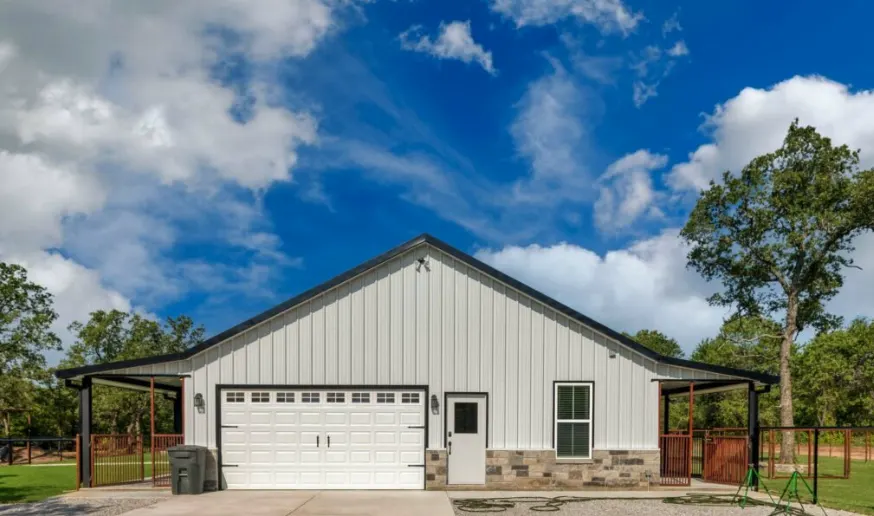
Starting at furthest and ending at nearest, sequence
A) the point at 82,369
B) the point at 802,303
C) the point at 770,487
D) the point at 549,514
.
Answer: the point at 802,303, the point at 770,487, the point at 82,369, the point at 549,514

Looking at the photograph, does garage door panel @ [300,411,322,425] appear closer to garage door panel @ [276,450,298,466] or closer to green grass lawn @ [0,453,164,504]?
garage door panel @ [276,450,298,466]

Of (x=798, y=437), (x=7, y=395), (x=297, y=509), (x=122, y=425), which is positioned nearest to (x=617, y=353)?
(x=297, y=509)

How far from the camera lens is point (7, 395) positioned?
29.5 metres

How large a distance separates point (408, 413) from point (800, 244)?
16.9m

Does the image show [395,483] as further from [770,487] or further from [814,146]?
[814,146]

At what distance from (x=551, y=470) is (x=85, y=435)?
997cm

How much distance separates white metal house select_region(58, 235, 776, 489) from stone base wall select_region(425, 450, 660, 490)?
0.10 ft

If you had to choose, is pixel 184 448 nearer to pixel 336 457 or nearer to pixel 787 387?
pixel 336 457

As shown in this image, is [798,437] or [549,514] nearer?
[549,514]

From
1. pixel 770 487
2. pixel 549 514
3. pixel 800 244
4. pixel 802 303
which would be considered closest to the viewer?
pixel 549 514

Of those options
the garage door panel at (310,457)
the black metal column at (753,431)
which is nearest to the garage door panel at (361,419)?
the garage door panel at (310,457)

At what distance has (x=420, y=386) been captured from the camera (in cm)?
1455

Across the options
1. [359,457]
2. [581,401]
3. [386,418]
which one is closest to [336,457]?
[359,457]

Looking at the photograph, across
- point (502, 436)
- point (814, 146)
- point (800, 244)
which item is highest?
point (814, 146)
